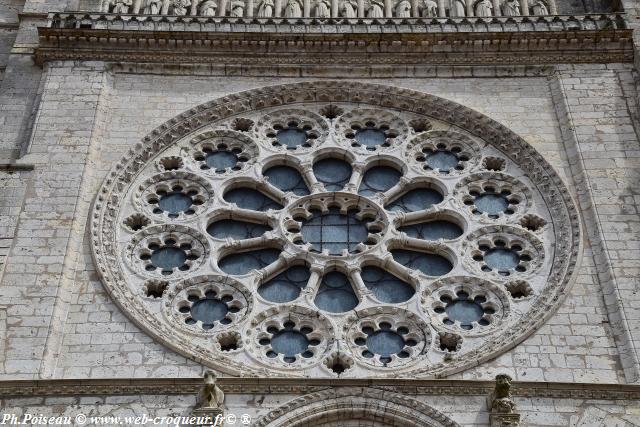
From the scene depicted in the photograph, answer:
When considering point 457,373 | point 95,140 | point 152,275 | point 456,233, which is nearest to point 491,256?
point 456,233

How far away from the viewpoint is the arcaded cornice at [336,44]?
67.9 feet

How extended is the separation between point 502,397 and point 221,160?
6.24 metres

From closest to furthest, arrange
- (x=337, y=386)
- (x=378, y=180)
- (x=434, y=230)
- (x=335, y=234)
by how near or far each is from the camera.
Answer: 1. (x=337, y=386)
2. (x=335, y=234)
3. (x=434, y=230)
4. (x=378, y=180)

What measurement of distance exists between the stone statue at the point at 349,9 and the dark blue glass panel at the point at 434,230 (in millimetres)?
4296

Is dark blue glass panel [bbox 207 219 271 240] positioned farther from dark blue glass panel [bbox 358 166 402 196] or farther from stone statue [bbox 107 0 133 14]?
stone statue [bbox 107 0 133 14]

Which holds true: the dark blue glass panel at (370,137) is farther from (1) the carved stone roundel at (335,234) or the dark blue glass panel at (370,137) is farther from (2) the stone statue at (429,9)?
(2) the stone statue at (429,9)

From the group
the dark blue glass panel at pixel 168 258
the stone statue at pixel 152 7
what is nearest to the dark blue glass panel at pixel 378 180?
the dark blue glass panel at pixel 168 258

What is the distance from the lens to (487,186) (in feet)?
63.1

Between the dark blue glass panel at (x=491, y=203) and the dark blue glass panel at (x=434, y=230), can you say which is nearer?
the dark blue glass panel at (x=434, y=230)

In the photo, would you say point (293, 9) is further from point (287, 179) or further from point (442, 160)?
point (442, 160)

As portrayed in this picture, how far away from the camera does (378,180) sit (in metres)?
19.5

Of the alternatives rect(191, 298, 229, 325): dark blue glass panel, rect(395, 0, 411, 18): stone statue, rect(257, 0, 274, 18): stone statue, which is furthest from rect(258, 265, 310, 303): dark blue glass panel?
rect(395, 0, 411, 18): stone statue

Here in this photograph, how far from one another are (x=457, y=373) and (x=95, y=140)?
→ 246 inches

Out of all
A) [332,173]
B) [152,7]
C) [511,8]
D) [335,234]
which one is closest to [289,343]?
[335,234]
